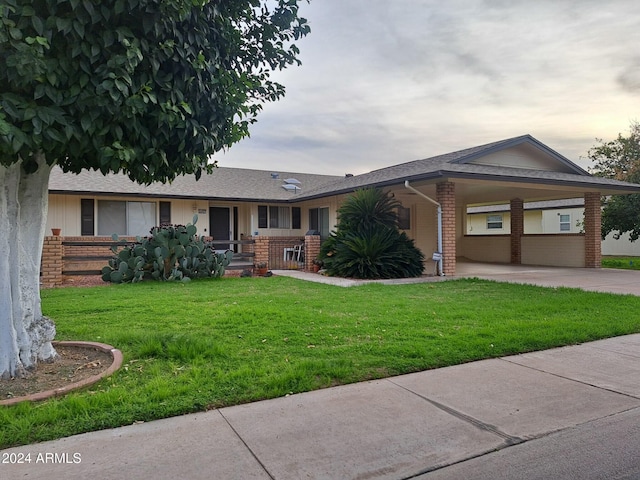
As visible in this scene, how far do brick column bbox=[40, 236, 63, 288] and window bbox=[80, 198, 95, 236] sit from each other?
4.60 meters

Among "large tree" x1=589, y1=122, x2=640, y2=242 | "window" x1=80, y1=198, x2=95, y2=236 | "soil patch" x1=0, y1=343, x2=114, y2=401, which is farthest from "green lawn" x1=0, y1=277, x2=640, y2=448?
"large tree" x1=589, y1=122, x2=640, y2=242

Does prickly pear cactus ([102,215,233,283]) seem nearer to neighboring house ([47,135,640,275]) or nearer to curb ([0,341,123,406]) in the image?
neighboring house ([47,135,640,275])

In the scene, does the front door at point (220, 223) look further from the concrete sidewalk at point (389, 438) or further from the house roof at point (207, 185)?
the concrete sidewalk at point (389, 438)

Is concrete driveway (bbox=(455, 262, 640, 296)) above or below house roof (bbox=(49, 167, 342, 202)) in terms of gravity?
below

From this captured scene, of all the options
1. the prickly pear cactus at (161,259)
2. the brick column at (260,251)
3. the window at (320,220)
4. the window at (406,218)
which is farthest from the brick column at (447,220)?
the prickly pear cactus at (161,259)

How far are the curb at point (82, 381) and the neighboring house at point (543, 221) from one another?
2463cm

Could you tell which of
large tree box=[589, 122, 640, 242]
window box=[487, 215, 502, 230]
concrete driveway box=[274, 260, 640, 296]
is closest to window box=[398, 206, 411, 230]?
concrete driveway box=[274, 260, 640, 296]

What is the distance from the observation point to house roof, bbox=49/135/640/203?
12.7 metres

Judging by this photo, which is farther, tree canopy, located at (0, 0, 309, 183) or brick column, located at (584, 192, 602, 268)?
brick column, located at (584, 192, 602, 268)

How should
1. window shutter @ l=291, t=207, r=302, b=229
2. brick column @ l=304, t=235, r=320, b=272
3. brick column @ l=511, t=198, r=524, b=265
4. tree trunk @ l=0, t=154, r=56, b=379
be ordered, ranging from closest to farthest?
tree trunk @ l=0, t=154, r=56, b=379 → brick column @ l=304, t=235, r=320, b=272 → brick column @ l=511, t=198, r=524, b=265 → window shutter @ l=291, t=207, r=302, b=229

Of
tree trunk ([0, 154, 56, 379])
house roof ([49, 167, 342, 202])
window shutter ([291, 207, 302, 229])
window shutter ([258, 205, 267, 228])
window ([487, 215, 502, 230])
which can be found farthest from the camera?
window ([487, 215, 502, 230])

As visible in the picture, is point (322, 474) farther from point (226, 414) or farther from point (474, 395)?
point (474, 395)

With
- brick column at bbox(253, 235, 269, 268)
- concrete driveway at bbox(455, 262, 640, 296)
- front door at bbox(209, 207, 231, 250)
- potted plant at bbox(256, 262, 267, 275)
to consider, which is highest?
front door at bbox(209, 207, 231, 250)

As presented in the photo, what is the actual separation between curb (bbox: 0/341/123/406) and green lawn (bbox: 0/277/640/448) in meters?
0.09
